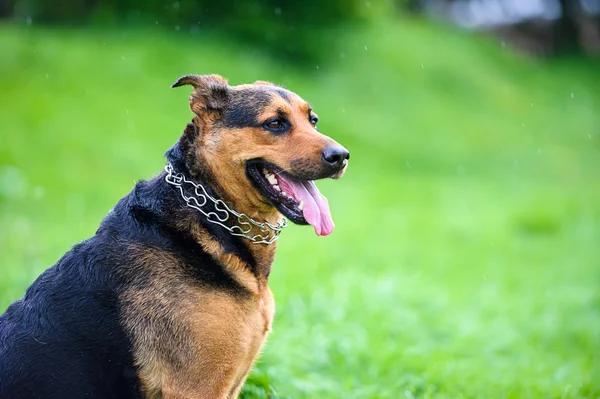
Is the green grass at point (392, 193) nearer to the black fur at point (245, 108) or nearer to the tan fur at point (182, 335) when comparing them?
the tan fur at point (182, 335)

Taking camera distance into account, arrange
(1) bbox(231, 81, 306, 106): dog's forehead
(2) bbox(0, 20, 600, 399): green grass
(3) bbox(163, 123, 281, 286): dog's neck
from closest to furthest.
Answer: (3) bbox(163, 123, 281, 286): dog's neck, (1) bbox(231, 81, 306, 106): dog's forehead, (2) bbox(0, 20, 600, 399): green grass

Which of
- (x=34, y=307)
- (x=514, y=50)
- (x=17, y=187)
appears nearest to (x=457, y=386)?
(x=34, y=307)

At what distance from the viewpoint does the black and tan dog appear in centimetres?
351

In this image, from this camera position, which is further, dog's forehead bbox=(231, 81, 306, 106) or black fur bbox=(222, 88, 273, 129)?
dog's forehead bbox=(231, 81, 306, 106)

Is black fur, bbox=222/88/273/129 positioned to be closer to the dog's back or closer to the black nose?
the black nose

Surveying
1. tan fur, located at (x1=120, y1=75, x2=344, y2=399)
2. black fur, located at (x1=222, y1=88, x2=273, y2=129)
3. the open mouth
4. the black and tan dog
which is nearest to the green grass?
tan fur, located at (x1=120, y1=75, x2=344, y2=399)

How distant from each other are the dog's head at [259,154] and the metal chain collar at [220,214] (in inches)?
2.9

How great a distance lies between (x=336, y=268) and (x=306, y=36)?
17.4 meters

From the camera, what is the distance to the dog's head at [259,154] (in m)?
4.07

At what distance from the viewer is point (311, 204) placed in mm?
4168

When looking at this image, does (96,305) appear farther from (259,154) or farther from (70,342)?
(259,154)

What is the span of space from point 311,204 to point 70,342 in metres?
1.60

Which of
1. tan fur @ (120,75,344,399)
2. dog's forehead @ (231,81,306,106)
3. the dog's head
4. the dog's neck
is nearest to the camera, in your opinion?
tan fur @ (120,75,344,399)

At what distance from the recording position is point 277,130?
4.22 m
